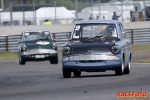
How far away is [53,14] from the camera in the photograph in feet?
134

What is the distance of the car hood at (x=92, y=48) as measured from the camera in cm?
1672

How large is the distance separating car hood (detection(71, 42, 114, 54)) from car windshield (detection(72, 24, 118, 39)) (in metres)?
0.71

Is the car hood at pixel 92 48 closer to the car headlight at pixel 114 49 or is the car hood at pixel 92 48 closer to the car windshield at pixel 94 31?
the car headlight at pixel 114 49

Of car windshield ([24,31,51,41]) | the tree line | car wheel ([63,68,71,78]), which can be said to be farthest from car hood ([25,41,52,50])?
the tree line

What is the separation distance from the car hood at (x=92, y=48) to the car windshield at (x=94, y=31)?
0.71 m

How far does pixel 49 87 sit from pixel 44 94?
5.90 feet

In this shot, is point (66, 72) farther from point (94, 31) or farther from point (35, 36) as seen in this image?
point (35, 36)

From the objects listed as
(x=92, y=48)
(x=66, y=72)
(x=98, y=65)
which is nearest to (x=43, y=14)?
(x=66, y=72)

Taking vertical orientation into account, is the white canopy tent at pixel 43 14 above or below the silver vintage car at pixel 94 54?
above

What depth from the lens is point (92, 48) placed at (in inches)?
661

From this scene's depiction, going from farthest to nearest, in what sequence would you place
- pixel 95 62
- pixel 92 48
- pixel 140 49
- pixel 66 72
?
pixel 140 49, pixel 66 72, pixel 92 48, pixel 95 62

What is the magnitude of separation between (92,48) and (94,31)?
3.77 feet

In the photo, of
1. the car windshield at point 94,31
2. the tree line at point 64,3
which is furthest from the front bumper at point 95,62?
the tree line at point 64,3

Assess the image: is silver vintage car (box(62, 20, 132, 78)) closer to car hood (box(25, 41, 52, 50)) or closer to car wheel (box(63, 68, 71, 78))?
car wheel (box(63, 68, 71, 78))
